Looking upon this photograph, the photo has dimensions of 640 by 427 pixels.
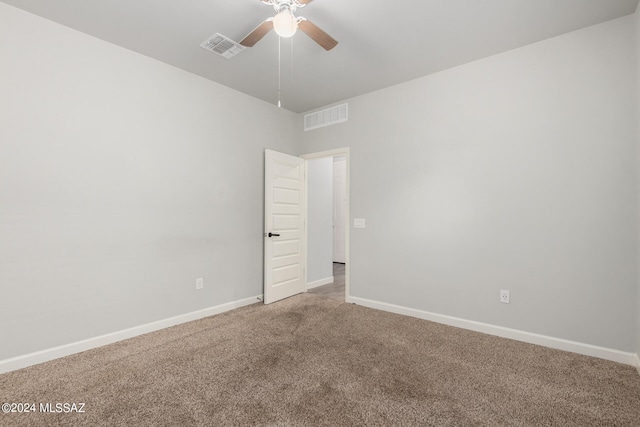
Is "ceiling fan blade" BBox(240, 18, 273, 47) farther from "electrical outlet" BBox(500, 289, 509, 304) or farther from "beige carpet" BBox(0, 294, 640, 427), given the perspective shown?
"electrical outlet" BBox(500, 289, 509, 304)

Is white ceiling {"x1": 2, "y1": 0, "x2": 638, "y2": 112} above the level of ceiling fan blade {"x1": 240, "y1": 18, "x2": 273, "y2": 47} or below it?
above

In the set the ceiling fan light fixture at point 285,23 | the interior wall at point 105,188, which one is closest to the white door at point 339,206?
the interior wall at point 105,188

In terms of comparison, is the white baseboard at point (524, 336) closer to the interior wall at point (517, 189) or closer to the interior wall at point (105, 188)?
the interior wall at point (517, 189)

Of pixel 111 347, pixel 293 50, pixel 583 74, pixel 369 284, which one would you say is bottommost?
pixel 111 347

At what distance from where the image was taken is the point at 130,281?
2891mm

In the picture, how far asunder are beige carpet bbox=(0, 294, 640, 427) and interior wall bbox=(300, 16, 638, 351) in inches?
18.1

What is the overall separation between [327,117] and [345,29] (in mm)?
1774

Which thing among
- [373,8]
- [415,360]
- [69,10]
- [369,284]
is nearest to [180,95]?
[69,10]

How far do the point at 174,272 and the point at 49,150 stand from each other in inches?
61.3

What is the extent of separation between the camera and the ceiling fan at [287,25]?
6.26 ft

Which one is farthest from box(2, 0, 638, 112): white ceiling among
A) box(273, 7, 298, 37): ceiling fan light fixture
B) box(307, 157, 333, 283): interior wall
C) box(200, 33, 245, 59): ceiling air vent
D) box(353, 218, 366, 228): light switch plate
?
box(307, 157, 333, 283): interior wall

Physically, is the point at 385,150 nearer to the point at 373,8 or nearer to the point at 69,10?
the point at 373,8

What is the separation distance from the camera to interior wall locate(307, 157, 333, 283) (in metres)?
4.95

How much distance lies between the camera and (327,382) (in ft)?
6.86
